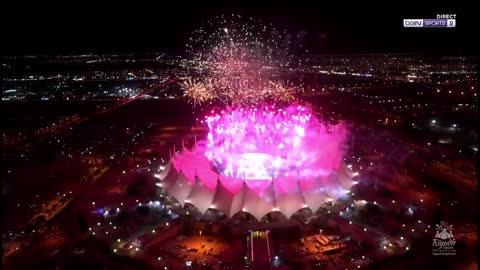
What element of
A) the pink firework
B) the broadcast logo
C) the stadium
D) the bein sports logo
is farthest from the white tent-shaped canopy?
the broadcast logo

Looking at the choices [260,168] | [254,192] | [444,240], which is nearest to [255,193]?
[254,192]

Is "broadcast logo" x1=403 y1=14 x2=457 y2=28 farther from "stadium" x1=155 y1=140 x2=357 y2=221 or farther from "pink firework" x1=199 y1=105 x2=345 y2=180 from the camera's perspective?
"stadium" x1=155 y1=140 x2=357 y2=221

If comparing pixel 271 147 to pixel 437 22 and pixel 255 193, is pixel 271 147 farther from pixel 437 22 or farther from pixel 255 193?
pixel 437 22

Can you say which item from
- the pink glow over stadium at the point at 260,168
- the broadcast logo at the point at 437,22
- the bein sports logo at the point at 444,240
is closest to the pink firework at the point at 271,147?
the pink glow over stadium at the point at 260,168

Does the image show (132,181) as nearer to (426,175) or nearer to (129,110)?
(426,175)

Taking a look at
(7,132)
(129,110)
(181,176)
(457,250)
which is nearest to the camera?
(457,250)

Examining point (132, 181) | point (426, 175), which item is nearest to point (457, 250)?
point (426, 175)
